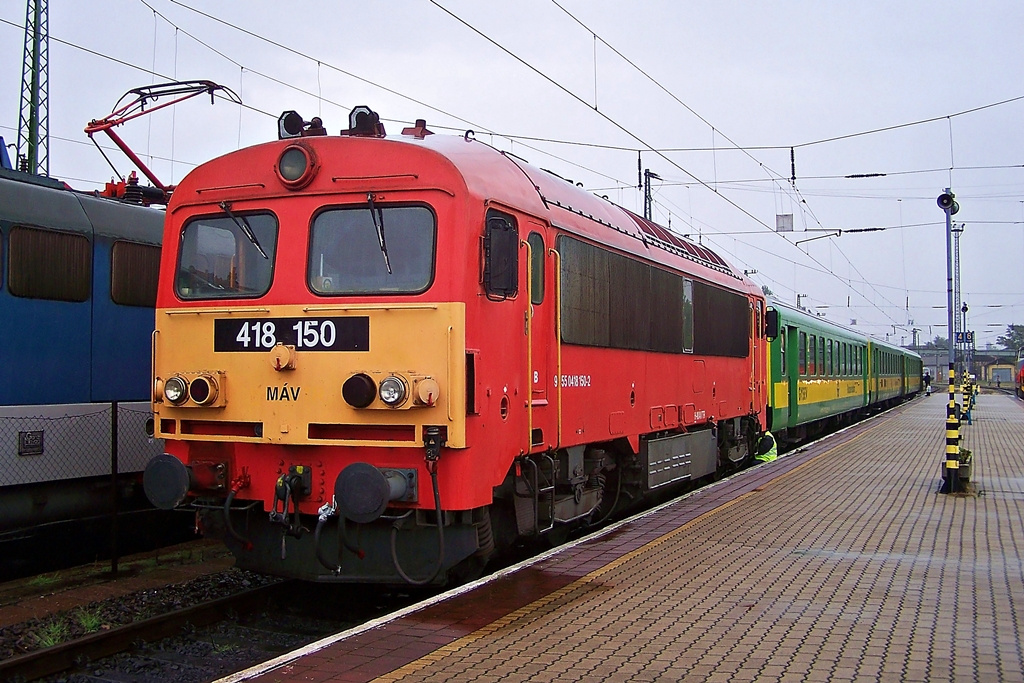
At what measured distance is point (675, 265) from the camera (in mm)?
12219

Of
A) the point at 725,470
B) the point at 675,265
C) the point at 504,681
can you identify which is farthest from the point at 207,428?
the point at 725,470

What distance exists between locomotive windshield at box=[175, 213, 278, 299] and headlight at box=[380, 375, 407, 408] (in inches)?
55.1

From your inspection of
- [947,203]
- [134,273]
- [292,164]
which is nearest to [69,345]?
[134,273]

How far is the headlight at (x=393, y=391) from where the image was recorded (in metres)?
6.79

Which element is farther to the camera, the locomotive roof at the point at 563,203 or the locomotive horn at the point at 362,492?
the locomotive roof at the point at 563,203

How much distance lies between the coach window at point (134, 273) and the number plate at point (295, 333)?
2.82 meters

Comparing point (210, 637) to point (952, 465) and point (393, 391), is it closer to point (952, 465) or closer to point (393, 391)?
point (393, 391)

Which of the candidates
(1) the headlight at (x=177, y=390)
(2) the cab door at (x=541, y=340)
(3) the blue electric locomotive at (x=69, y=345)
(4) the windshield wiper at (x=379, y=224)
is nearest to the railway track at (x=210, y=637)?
(1) the headlight at (x=177, y=390)

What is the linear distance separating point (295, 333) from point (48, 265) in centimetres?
343

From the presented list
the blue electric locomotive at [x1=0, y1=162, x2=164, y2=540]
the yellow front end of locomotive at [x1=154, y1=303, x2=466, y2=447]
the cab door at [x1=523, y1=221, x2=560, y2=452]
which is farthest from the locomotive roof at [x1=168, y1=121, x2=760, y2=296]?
the blue electric locomotive at [x1=0, y1=162, x2=164, y2=540]

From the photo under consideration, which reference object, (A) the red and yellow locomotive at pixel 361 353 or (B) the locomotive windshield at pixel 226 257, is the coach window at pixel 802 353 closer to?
(A) the red and yellow locomotive at pixel 361 353

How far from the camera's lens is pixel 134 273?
34.0ft

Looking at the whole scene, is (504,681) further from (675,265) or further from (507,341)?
(675,265)

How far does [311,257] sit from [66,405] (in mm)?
3575
